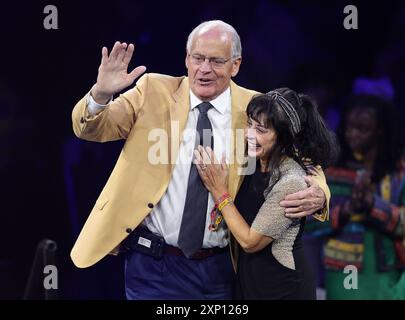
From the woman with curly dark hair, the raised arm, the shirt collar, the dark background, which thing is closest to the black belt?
the woman with curly dark hair

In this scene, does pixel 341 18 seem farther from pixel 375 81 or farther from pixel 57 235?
pixel 57 235

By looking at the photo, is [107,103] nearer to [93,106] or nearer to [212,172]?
[93,106]

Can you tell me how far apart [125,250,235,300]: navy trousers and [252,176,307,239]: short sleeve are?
0.23 meters

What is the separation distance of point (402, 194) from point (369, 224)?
21 centimetres

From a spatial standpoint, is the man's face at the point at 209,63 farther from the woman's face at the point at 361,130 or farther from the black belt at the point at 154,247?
the woman's face at the point at 361,130

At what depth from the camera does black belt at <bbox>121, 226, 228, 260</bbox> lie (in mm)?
2711

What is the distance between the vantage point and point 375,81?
12.3ft

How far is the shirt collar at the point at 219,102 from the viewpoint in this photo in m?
2.72

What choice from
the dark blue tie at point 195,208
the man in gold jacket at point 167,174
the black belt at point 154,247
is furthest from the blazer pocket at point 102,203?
the dark blue tie at point 195,208

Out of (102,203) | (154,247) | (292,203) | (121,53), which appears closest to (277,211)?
(292,203)

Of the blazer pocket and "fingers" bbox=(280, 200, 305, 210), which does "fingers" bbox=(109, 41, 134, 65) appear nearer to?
the blazer pocket

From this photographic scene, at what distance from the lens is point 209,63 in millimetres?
2639

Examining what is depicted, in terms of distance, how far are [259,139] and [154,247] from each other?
0.49 meters

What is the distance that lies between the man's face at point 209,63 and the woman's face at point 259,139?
17 centimetres
